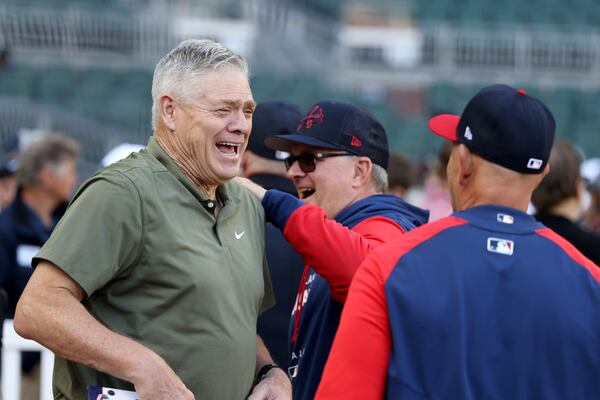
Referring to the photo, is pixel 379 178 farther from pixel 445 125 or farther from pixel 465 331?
pixel 465 331

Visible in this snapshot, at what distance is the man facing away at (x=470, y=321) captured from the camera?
2256 mm

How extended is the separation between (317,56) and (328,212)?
1501 cm

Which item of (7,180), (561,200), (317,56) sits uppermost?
(561,200)

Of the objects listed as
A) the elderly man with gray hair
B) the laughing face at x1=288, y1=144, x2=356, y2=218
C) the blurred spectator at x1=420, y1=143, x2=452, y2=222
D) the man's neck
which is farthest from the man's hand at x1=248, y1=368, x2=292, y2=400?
the man's neck

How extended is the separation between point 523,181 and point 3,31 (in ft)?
47.0

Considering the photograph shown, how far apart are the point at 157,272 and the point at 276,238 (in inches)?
53.8

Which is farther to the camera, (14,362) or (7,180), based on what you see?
(7,180)

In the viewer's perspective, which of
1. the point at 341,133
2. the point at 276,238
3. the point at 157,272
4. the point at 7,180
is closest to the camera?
the point at 157,272

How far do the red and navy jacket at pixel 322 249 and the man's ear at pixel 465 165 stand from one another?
1.44ft

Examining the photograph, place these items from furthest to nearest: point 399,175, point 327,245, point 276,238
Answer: point 399,175, point 276,238, point 327,245

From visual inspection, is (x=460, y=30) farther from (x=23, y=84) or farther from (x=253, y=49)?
(x=23, y=84)

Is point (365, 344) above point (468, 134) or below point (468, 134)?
below

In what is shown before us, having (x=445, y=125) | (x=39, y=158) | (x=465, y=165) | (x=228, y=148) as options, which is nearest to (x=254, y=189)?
(x=228, y=148)

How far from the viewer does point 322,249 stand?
2.73 metres
